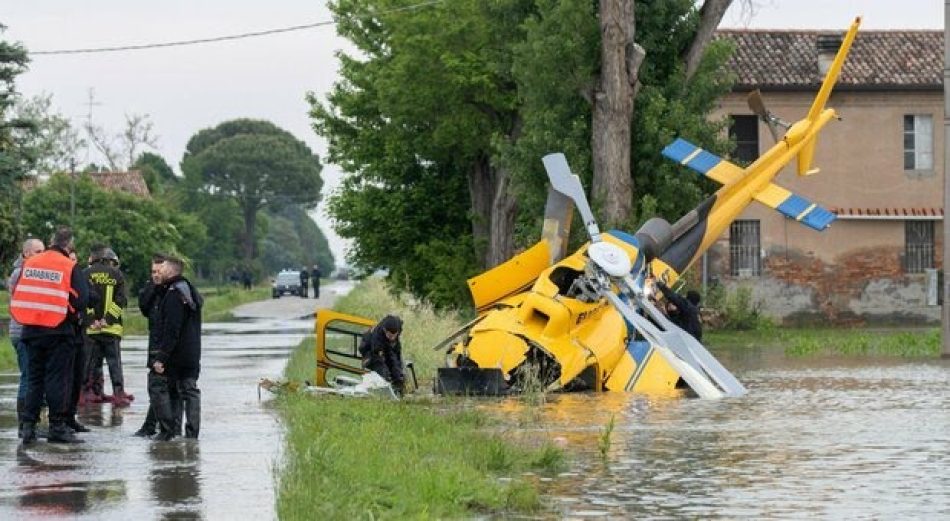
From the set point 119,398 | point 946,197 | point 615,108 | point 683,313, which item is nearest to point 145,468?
point 119,398

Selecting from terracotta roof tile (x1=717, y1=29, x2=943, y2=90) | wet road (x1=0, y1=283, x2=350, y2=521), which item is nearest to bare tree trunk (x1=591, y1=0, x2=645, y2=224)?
wet road (x1=0, y1=283, x2=350, y2=521)

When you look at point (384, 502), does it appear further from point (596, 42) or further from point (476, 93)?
point (476, 93)

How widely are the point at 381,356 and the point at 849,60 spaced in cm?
3340

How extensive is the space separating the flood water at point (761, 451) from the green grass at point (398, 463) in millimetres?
423

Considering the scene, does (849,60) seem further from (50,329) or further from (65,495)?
(65,495)

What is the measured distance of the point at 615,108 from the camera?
38.6m

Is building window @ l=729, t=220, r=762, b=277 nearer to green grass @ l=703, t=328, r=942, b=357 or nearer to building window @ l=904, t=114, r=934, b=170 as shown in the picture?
green grass @ l=703, t=328, r=942, b=357

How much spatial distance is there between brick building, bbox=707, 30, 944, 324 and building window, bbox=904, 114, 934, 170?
27 mm

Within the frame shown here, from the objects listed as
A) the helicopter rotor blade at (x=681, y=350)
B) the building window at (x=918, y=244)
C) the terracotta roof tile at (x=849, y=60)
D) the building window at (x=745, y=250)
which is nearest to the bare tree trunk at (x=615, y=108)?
the helicopter rotor blade at (x=681, y=350)

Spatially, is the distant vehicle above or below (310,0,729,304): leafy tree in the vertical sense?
below

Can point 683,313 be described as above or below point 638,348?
above

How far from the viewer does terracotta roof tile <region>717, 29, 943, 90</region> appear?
53438 mm

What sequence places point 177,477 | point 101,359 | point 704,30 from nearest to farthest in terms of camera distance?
point 177,477, point 101,359, point 704,30

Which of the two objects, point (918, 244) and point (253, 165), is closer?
point (918, 244)
